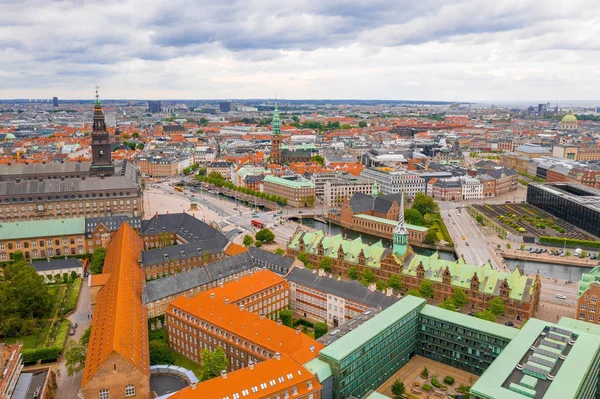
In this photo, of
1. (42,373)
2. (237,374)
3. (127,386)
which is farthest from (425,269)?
(42,373)

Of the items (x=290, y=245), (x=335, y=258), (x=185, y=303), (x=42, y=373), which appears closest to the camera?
(x=42, y=373)

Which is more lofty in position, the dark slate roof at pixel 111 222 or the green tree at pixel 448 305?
the dark slate roof at pixel 111 222

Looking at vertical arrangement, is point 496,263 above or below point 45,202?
below

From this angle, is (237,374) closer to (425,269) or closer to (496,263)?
(425,269)

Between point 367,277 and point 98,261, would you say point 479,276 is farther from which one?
point 98,261

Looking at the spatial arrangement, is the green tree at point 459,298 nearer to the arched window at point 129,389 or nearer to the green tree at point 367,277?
the green tree at point 367,277

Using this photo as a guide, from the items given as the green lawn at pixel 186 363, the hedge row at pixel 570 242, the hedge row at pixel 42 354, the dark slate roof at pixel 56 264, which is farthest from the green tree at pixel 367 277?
the hedge row at pixel 570 242
